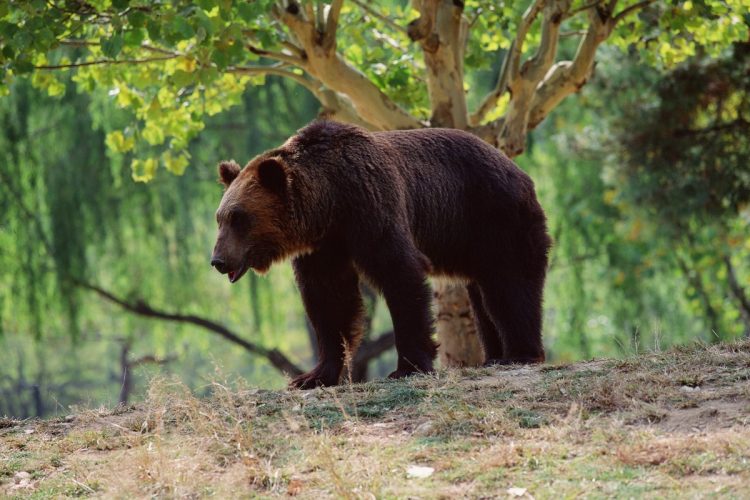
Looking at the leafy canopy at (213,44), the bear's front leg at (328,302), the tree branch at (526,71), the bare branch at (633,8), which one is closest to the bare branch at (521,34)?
the tree branch at (526,71)

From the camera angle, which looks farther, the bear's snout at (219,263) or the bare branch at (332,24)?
the bare branch at (332,24)

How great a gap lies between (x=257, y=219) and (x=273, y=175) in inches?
11.6

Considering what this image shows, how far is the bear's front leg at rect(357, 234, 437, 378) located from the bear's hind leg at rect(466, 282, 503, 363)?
3.87 feet

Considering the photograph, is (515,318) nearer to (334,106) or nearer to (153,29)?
(153,29)

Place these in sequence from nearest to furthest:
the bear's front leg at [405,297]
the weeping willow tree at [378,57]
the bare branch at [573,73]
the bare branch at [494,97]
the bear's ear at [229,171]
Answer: the bear's front leg at [405,297] → the bear's ear at [229,171] → the weeping willow tree at [378,57] → the bare branch at [573,73] → the bare branch at [494,97]

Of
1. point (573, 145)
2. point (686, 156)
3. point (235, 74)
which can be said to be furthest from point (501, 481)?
point (573, 145)

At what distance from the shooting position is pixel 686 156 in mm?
14125

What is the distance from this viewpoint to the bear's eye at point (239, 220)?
6727 millimetres

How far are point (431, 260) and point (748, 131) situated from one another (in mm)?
7885

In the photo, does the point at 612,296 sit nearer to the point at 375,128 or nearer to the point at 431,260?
the point at 375,128

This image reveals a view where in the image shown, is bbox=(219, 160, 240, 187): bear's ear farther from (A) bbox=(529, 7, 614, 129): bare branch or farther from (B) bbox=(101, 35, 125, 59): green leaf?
(A) bbox=(529, 7, 614, 129): bare branch

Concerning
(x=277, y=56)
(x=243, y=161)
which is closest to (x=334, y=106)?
(x=277, y=56)

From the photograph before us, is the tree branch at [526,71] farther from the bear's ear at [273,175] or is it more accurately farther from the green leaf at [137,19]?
the green leaf at [137,19]

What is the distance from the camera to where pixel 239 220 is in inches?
266
